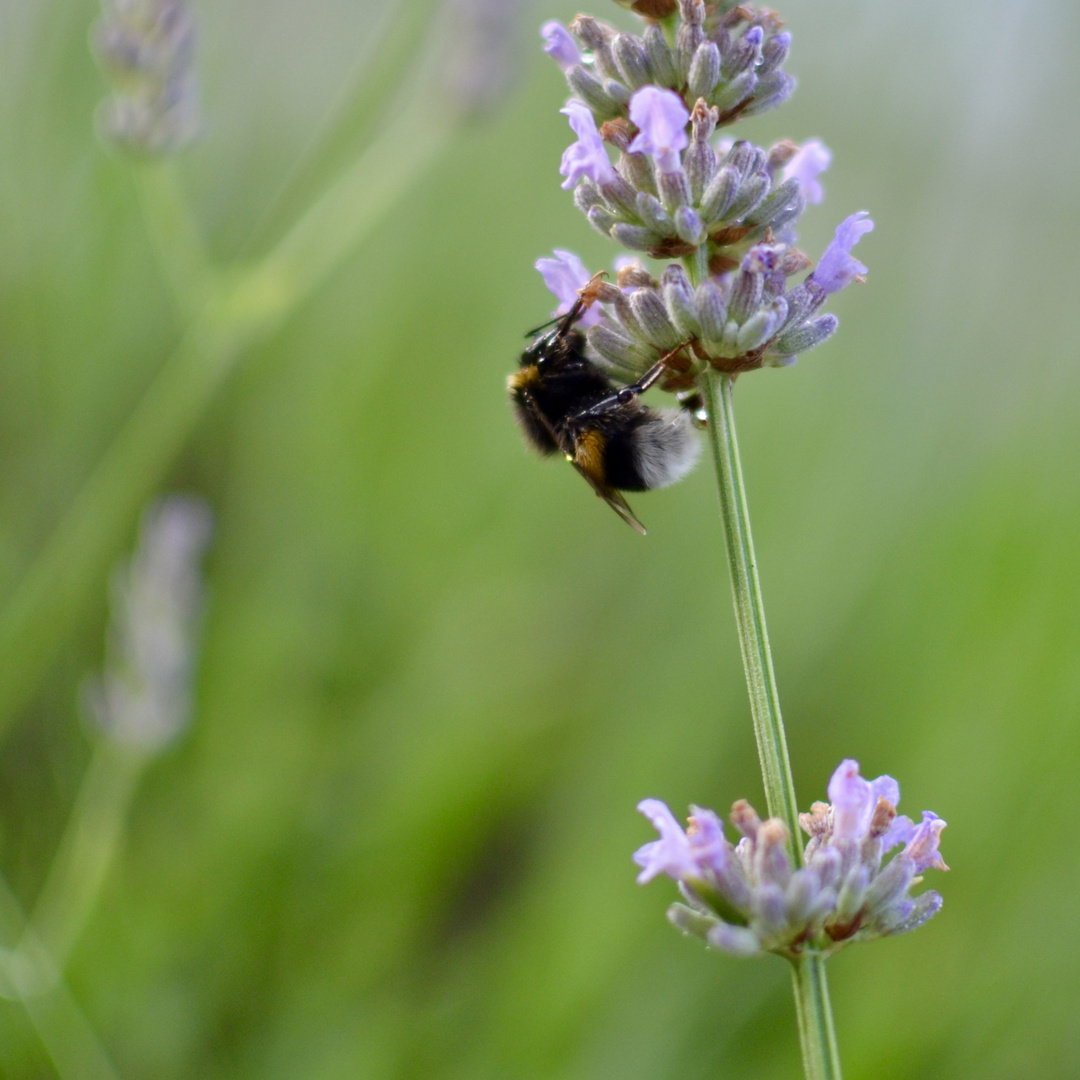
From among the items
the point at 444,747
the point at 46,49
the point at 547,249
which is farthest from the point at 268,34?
the point at 444,747

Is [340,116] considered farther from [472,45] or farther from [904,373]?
[904,373]

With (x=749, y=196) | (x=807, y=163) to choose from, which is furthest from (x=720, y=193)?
(x=807, y=163)

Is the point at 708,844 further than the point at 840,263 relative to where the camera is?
No

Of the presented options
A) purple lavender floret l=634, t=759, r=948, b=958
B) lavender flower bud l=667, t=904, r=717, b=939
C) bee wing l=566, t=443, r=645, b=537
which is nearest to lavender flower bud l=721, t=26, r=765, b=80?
bee wing l=566, t=443, r=645, b=537

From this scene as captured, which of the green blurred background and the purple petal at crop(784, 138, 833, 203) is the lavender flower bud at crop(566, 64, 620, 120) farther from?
the green blurred background

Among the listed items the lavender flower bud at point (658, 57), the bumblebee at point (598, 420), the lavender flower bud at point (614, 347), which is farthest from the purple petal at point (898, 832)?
the lavender flower bud at point (658, 57)

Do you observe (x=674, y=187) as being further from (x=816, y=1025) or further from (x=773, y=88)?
(x=816, y=1025)
